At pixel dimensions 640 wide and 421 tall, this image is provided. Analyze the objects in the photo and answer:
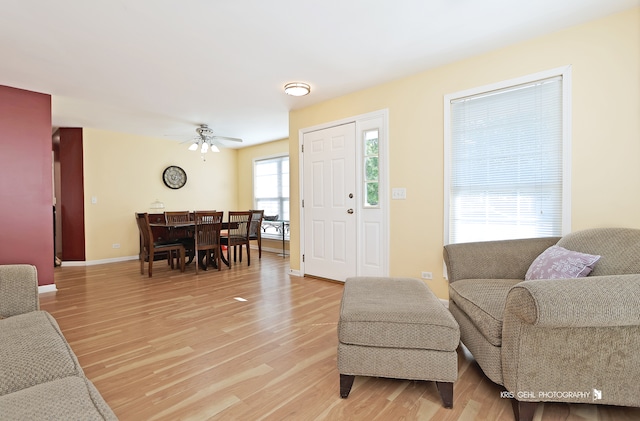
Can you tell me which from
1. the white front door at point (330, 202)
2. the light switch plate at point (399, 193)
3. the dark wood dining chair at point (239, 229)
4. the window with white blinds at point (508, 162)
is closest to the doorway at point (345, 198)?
the white front door at point (330, 202)

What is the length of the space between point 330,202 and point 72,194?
469cm

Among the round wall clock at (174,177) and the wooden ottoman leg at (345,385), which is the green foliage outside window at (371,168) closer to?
the wooden ottoman leg at (345,385)

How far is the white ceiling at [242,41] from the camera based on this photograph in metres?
2.12

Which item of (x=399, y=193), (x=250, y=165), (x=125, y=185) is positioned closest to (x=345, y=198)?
(x=399, y=193)

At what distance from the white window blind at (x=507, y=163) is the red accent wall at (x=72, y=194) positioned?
19.6 feet

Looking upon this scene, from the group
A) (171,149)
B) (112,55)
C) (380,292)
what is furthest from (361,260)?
(171,149)

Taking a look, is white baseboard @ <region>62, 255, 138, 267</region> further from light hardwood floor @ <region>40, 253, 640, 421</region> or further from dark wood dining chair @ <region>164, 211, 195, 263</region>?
light hardwood floor @ <region>40, 253, 640, 421</region>

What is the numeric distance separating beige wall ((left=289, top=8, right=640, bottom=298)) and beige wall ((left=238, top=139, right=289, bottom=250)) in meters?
3.14

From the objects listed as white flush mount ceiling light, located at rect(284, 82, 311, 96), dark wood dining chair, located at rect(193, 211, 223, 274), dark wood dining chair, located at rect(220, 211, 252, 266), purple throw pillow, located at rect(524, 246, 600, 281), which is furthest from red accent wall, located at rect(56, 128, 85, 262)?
purple throw pillow, located at rect(524, 246, 600, 281)

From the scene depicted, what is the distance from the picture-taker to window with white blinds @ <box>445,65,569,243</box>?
2.47 m

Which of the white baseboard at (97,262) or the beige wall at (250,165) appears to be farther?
the beige wall at (250,165)

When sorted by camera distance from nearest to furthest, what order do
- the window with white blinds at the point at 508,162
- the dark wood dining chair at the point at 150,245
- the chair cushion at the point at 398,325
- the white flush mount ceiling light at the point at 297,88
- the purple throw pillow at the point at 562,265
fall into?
1. the chair cushion at the point at 398,325
2. the purple throw pillow at the point at 562,265
3. the window with white blinds at the point at 508,162
4. the white flush mount ceiling light at the point at 297,88
5. the dark wood dining chair at the point at 150,245

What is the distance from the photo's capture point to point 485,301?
1.67 metres

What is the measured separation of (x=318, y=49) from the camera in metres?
2.69
